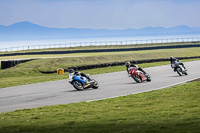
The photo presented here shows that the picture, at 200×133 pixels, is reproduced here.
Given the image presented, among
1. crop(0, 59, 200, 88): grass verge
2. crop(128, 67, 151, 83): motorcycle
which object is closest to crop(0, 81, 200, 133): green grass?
crop(128, 67, 151, 83): motorcycle

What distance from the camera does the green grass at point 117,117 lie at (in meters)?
10.7

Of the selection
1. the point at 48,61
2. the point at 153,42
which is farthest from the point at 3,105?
the point at 153,42

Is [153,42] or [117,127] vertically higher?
[153,42]

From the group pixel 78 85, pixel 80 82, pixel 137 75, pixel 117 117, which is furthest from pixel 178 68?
pixel 117 117

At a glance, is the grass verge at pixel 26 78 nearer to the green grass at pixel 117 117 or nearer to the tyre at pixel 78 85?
the tyre at pixel 78 85

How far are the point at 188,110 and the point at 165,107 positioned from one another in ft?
4.48

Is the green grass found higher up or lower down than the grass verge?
lower down

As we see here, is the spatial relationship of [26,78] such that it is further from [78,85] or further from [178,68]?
[78,85]

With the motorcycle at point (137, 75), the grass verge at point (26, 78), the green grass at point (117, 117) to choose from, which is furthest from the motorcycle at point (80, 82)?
the grass verge at point (26, 78)

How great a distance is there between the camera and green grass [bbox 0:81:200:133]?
10727 millimetres

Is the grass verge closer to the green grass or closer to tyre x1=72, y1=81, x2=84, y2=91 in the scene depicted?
tyre x1=72, y1=81, x2=84, y2=91

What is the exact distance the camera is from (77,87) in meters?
24.3

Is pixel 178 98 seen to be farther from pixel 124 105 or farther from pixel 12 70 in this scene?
pixel 12 70

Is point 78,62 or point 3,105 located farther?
point 78,62
